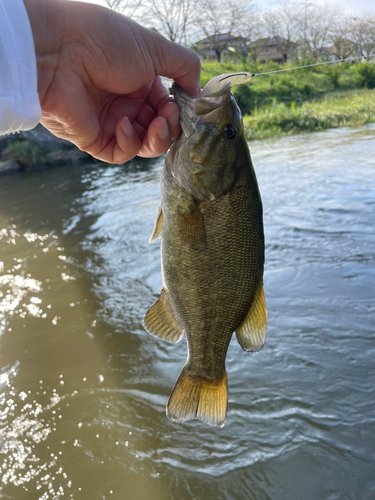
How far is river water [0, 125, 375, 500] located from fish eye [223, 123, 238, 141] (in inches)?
111

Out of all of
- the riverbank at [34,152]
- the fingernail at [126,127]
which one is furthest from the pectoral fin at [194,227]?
the riverbank at [34,152]

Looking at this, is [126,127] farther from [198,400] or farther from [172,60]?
[198,400]

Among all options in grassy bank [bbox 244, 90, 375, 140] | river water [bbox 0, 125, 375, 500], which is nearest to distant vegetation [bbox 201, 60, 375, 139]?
grassy bank [bbox 244, 90, 375, 140]

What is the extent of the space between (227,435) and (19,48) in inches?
136

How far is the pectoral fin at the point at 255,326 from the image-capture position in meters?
1.95

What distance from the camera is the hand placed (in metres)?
1.98

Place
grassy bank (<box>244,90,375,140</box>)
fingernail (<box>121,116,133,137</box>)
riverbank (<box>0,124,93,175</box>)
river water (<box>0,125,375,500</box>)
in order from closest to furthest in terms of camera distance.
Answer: fingernail (<box>121,116,133,137</box>) → river water (<box>0,125,375,500</box>) → riverbank (<box>0,124,93,175</box>) → grassy bank (<box>244,90,375,140</box>)

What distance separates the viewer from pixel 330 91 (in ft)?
122

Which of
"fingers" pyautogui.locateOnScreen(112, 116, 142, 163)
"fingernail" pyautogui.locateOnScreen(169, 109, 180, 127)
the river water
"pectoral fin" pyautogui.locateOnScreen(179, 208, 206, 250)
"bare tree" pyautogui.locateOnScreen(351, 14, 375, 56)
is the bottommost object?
the river water

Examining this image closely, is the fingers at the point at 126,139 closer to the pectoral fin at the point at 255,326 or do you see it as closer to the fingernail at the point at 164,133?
the fingernail at the point at 164,133

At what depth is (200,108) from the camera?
186cm

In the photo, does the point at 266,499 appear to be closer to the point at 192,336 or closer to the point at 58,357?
the point at 192,336

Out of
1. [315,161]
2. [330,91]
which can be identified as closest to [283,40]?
[330,91]

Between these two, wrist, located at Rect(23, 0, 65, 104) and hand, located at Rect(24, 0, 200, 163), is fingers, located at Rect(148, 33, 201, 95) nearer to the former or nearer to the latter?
hand, located at Rect(24, 0, 200, 163)
